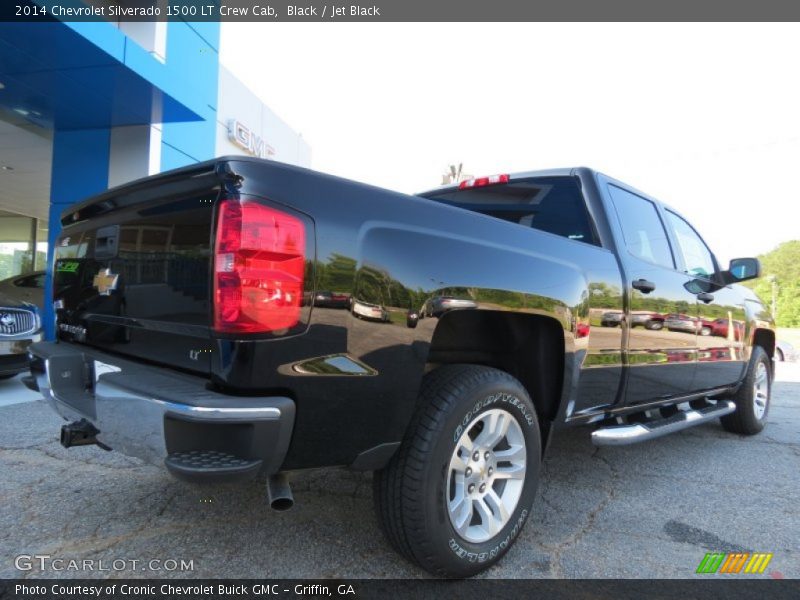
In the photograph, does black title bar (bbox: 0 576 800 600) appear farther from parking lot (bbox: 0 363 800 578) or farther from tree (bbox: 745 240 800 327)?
tree (bbox: 745 240 800 327)

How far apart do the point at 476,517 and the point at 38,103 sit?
28.0 ft

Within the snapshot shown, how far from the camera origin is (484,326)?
261cm

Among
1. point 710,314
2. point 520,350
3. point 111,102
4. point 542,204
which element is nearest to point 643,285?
point 542,204

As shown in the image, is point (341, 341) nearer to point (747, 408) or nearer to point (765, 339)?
point (747, 408)

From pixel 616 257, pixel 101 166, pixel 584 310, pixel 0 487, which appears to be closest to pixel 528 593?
pixel 584 310

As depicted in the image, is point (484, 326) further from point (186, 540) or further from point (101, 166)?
point (101, 166)

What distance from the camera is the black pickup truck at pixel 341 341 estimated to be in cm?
168

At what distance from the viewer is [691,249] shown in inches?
171

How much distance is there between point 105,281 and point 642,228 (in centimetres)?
323

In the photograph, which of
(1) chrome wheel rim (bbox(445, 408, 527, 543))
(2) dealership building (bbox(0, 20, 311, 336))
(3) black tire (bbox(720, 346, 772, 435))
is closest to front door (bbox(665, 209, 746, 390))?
(3) black tire (bbox(720, 346, 772, 435))

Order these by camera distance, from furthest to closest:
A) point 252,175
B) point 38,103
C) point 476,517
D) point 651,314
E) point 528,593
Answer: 1. point 38,103
2. point 651,314
3. point 476,517
4. point 528,593
5. point 252,175

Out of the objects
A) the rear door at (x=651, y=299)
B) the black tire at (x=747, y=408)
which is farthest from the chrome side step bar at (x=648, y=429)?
the black tire at (x=747, y=408)

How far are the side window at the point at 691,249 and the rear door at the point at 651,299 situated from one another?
30cm

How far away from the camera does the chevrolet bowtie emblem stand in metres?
2.29
